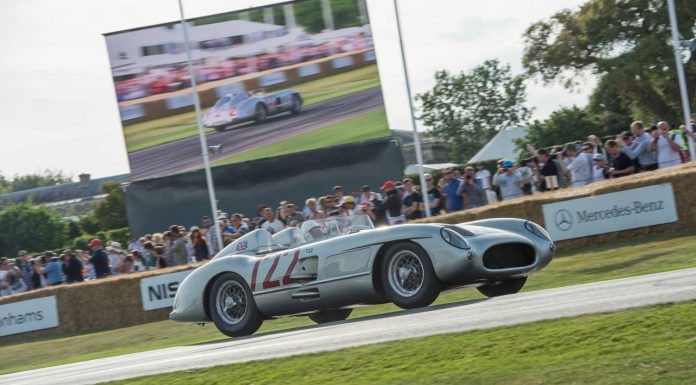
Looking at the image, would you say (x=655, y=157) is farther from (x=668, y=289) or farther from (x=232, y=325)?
(x=668, y=289)

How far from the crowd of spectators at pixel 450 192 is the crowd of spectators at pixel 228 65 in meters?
13.7

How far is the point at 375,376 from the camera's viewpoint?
19.7ft

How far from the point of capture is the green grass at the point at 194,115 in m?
34.6

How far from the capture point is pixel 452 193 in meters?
18.8

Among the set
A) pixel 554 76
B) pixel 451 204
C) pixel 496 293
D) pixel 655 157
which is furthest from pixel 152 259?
Result: pixel 554 76

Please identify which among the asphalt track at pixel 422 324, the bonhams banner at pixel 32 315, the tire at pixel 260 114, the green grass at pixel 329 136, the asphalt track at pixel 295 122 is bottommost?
the bonhams banner at pixel 32 315

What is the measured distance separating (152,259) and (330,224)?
1128 centimetres

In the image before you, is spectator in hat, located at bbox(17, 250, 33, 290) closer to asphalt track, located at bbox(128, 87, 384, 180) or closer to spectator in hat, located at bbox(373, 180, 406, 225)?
spectator in hat, located at bbox(373, 180, 406, 225)

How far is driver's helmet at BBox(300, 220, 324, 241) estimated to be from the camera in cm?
1070

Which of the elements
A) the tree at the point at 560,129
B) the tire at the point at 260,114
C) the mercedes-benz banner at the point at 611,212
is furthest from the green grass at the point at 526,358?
the tree at the point at 560,129

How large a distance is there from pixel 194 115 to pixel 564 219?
69.1 feet

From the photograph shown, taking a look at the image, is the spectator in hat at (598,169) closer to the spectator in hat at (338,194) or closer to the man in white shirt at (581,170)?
the man in white shirt at (581,170)

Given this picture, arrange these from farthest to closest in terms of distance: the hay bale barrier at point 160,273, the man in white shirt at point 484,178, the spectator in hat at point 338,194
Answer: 1. the man in white shirt at point 484,178
2. the spectator in hat at point 338,194
3. the hay bale barrier at point 160,273

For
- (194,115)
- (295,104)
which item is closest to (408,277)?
(295,104)
